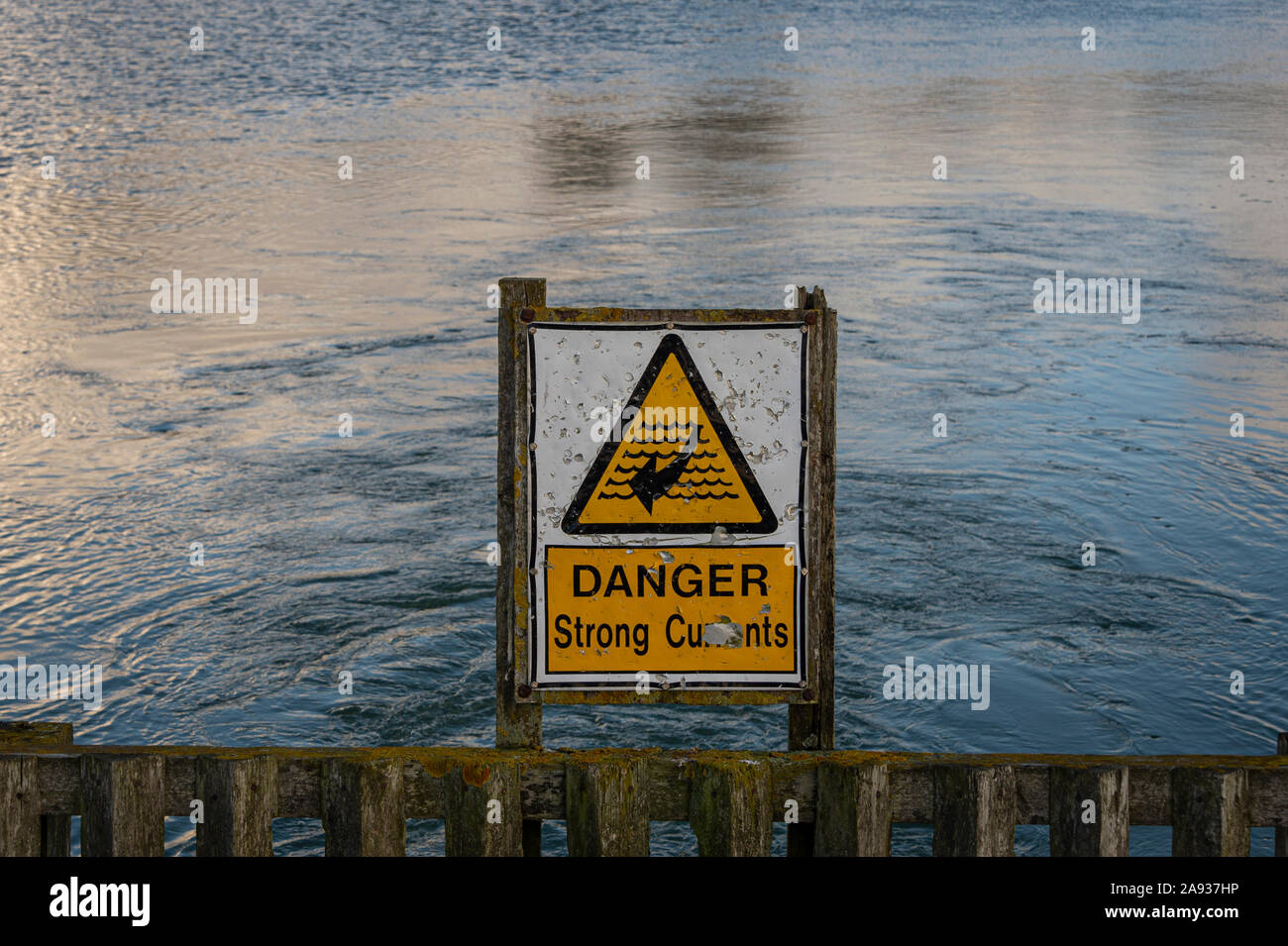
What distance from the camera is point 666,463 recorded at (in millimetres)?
3914

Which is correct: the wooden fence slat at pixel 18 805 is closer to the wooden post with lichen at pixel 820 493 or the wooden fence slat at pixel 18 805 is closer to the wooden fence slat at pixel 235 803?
the wooden fence slat at pixel 235 803

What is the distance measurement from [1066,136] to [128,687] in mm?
21470

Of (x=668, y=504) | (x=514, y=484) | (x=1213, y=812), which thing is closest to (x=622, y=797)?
(x=668, y=504)

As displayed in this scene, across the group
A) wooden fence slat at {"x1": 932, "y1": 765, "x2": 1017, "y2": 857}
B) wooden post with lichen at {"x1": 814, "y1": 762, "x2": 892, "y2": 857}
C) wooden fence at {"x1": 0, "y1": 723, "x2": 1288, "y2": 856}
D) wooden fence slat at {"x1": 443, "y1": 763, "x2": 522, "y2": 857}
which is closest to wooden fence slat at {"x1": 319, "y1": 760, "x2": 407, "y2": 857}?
wooden fence at {"x1": 0, "y1": 723, "x2": 1288, "y2": 856}

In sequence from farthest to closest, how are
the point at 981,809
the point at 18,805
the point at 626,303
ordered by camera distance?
the point at 626,303 → the point at 18,805 → the point at 981,809

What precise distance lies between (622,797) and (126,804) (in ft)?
A: 3.90

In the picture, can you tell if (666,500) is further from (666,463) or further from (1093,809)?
(1093,809)

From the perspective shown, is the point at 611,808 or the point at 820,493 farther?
the point at 820,493

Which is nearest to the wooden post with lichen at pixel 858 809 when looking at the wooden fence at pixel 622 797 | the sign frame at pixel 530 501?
the wooden fence at pixel 622 797

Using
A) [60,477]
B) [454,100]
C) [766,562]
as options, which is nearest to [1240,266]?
[60,477]

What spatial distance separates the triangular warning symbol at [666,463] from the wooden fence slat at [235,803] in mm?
994

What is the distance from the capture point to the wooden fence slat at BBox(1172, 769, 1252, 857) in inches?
140

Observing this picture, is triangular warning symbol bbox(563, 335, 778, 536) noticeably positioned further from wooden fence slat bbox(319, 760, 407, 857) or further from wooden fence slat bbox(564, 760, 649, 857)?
wooden fence slat bbox(319, 760, 407, 857)

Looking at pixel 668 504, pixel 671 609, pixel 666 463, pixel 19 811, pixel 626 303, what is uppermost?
pixel 626 303
